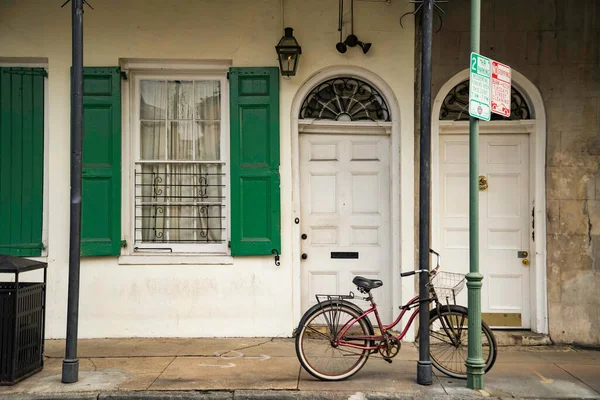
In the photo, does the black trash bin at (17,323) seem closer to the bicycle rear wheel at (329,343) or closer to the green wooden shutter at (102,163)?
the green wooden shutter at (102,163)

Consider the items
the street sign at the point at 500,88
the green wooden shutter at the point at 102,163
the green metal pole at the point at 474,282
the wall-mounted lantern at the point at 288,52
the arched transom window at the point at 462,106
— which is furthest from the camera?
the arched transom window at the point at 462,106

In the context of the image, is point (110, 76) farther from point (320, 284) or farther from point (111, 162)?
point (320, 284)

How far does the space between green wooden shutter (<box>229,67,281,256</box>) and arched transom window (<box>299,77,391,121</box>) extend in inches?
20.0

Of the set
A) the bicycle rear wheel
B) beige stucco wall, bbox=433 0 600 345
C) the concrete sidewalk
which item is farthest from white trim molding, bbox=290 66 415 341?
the bicycle rear wheel

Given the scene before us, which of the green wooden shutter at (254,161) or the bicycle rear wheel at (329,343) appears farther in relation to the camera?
the green wooden shutter at (254,161)

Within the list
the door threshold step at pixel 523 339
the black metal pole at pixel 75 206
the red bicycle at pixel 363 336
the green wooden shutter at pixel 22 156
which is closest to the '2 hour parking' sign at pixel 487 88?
the red bicycle at pixel 363 336

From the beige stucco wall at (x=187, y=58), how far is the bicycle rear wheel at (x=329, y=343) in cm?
165

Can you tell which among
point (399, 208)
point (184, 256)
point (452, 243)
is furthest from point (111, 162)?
point (452, 243)

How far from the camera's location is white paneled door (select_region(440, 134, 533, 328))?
7.92m

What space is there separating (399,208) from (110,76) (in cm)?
371

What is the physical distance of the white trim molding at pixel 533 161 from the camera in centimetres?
777

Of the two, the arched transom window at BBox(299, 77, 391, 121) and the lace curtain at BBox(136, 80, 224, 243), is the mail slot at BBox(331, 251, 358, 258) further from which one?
the arched transom window at BBox(299, 77, 391, 121)

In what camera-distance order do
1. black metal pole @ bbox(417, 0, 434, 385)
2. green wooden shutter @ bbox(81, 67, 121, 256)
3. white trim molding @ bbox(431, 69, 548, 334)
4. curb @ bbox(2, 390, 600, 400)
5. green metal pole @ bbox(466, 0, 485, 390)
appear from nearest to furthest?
curb @ bbox(2, 390, 600, 400), green metal pole @ bbox(466, 0, 485, 390), black metal pole @ bbox(417, 0, 434, 385), green wooden shutter @ bbox(81, 67, 121, 256), white trim molding @ bbox(431, 69, 548, 334)

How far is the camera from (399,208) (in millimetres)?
7762
